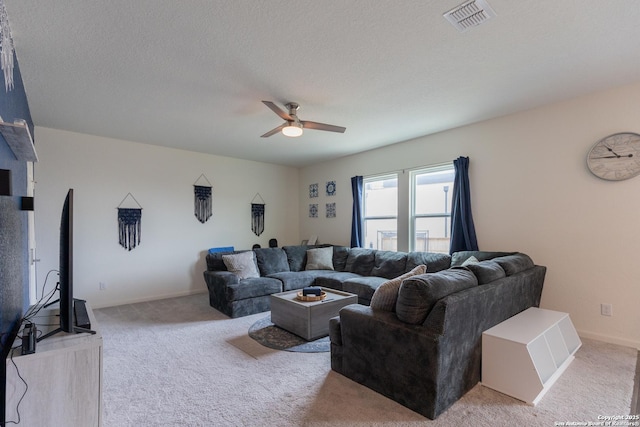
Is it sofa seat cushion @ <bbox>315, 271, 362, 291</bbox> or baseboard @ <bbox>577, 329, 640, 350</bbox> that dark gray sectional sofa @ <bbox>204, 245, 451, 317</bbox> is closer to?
sofa seat cushion @ <bbox>315, 271, 362, 291</bbox>

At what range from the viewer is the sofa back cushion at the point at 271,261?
5.00 meters

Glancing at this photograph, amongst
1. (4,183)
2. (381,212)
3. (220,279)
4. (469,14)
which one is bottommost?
(220,279)

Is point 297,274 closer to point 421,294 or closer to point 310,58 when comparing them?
point 421,294

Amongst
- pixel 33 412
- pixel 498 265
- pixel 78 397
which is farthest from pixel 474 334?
pixel 33 412

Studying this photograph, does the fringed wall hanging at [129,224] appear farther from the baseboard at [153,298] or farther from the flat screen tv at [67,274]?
the flat screen tv at [67,274]

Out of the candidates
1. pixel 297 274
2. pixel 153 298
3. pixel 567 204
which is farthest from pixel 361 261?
pixel 153 298

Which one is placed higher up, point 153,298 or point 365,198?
point 365,198

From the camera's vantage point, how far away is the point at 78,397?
1.50 meters

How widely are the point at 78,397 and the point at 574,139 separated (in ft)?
15.2

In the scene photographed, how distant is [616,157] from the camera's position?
3033 mm

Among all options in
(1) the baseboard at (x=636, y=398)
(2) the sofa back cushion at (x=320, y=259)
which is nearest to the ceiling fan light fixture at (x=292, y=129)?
(2) the sofa back cushion at (x=320, y=259)

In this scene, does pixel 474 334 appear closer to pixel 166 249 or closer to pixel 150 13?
pixel 150 13

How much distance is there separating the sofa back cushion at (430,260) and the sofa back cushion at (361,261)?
0.66 metres

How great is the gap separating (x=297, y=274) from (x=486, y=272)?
9.72 feet
